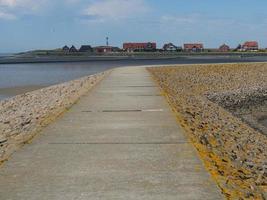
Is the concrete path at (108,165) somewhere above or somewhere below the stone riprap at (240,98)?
above

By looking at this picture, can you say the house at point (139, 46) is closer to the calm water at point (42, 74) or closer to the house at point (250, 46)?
the house at point (250, 46)

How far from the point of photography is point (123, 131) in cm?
949

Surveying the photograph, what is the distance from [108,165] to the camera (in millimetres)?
6777

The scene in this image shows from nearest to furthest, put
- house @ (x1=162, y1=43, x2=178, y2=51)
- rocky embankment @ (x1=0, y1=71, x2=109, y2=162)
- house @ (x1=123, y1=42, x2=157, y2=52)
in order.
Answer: rocky embankment @ (x1=0, y1=71, x2=109, y2=162) → house @ (x1=123, y1=42, x2=157, y2=52) → house @ (x1=162, y1=43, x2=178, y2=51)

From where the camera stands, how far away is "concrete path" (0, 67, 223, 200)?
5.60m

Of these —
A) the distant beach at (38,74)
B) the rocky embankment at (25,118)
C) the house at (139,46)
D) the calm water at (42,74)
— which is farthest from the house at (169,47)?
the rocky embankment at (25,118)

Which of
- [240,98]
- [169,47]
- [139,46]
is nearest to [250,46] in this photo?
[169,47]

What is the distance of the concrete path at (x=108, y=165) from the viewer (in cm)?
560

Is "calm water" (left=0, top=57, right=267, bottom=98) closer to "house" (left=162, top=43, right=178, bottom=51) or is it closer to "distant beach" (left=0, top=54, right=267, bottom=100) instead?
"distant beach" (left=0, top=54, right=267, bottom=100)

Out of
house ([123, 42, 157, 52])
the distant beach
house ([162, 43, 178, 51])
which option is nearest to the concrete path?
the distant beach

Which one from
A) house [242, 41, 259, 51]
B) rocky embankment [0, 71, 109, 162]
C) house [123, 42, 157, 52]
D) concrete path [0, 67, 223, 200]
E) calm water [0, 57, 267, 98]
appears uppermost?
concrete path [0, 67, 223, 200]

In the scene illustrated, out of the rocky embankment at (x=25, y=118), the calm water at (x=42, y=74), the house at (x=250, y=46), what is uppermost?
the rocky embankment at (x=25, y=118)

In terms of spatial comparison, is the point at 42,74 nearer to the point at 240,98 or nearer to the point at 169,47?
the point at 240,98

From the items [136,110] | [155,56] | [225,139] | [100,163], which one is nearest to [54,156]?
[100,163]
